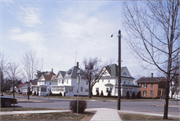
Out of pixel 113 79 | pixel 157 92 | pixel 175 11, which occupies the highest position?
pixel 175 11

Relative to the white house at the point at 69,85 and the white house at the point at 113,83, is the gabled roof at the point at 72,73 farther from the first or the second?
the white house at the point at 113,83

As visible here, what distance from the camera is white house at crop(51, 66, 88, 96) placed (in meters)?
59.8

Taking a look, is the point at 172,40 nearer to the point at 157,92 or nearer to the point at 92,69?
the point at 92,69

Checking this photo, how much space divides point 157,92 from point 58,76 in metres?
33.6

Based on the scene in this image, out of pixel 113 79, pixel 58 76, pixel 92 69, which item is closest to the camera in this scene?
pixel 92 69

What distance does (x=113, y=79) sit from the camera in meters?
58.2

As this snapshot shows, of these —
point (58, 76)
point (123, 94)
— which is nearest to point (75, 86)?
point (58, 76)

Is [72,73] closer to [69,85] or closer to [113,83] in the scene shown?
[69,85]

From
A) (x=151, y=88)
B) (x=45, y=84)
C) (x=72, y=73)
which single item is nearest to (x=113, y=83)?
(x=72, y=73)

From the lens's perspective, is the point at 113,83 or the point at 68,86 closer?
the point at 113,83

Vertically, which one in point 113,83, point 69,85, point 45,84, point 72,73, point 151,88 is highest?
point 72,73

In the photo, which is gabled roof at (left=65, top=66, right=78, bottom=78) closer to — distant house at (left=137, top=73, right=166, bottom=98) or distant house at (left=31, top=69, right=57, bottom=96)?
distant house at (left=31, top=69, right=57, bottom=96)

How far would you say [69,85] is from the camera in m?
60.5

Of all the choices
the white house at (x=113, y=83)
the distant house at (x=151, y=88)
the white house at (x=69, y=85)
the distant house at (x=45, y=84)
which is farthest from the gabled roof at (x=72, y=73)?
the distant house at (x=151, y=88)
